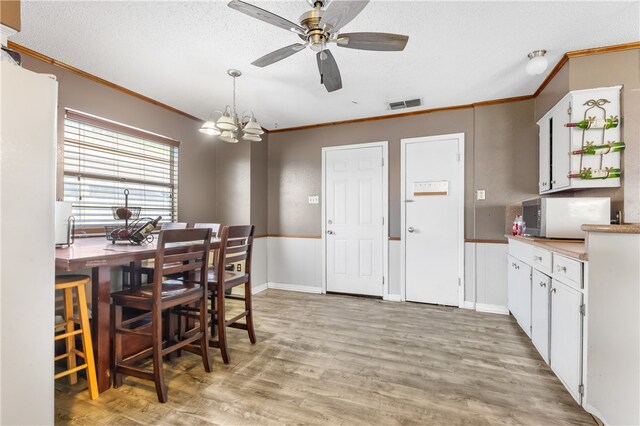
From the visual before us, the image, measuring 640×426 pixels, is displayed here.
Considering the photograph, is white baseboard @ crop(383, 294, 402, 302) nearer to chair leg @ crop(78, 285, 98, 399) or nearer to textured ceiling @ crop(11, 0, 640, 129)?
textured ceiling @ crop(11, 0, 640, 129)

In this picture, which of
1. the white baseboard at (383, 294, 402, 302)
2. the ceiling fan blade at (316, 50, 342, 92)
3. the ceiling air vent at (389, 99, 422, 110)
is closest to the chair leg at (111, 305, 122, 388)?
the ceiling fan blade at (316, 50, 342, 92)

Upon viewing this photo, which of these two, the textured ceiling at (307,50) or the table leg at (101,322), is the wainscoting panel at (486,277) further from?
the table leg at (101,322)

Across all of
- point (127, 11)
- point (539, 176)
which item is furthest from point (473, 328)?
point (127, 11)

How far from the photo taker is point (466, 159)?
3.59m

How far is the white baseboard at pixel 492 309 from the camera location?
3378 millimetres

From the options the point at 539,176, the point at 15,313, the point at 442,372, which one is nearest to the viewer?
the point at 15,313

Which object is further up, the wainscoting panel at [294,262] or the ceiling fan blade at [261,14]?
the ceiling fan blade at [261,14]

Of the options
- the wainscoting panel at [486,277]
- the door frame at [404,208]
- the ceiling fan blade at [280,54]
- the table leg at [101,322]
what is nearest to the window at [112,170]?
the table leg at [101,322]

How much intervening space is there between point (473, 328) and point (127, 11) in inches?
152

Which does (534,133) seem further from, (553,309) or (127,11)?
(127,11)

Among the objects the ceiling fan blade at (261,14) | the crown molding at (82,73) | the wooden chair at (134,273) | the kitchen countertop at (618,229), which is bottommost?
the wooden chair at (134,273)

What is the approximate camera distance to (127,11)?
1.95m

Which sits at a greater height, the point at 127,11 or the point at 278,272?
the point at 127,11

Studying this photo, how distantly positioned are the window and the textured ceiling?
530 mm
